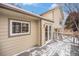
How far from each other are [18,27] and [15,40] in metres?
0.25

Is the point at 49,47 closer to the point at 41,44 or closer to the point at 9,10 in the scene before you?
the point at 41,44

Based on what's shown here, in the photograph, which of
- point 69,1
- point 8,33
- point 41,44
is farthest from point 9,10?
point 69,1

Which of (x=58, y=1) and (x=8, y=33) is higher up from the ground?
(x=58, y=1)

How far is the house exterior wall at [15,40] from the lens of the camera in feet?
7.18

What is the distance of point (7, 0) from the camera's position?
233cm

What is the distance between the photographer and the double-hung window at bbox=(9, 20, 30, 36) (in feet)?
7.41

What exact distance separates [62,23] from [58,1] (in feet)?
1.42

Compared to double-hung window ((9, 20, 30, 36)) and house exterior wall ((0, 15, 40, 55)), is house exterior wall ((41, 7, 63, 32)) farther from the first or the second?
double-hung window ((9, 20, 30, 36))

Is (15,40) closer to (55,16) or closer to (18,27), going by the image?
(18,27)

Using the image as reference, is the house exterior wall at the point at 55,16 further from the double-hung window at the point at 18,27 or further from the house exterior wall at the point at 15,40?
the double-hung window at the point at 18,27

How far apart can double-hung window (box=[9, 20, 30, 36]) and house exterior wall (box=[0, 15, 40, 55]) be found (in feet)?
0.24

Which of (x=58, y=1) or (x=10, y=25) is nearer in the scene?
(x=10, y=25)

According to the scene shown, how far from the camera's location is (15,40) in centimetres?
233

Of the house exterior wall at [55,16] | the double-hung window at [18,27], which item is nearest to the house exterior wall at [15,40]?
the double-hung window at [18,27]
